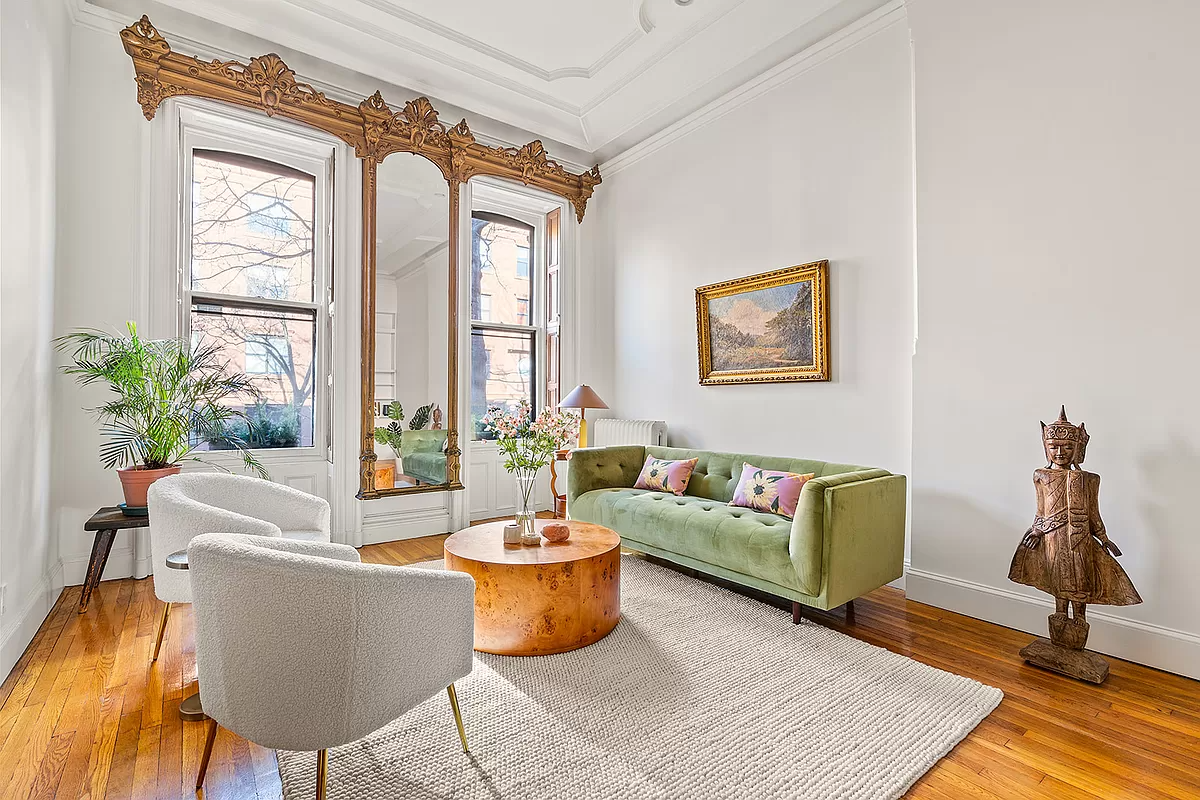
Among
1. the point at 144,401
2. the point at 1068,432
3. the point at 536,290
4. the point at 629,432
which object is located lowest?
the point at 629,432

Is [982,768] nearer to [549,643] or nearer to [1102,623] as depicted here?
[1102,623]

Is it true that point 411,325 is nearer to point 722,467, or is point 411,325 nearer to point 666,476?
point 666,476

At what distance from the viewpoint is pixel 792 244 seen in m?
4.17

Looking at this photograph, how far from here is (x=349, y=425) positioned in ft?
14.8

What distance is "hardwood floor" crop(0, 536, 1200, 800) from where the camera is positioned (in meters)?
1.74

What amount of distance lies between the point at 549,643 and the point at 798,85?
3.97 m

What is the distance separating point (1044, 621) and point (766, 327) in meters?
2.37

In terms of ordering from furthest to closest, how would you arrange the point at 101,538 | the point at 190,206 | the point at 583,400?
the point at 583,400 → the point at 190,206 → the point at 101,538

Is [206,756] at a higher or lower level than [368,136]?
lower

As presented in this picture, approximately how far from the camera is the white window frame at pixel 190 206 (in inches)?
150

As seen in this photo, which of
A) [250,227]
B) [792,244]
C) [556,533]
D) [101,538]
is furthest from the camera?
[250,227]

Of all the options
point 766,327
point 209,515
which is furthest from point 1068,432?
point 209,515

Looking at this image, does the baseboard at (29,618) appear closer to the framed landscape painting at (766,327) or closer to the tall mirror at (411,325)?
the tall mirror at (411,325)

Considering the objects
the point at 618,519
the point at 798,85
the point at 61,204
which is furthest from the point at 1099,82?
the point at 61,204
